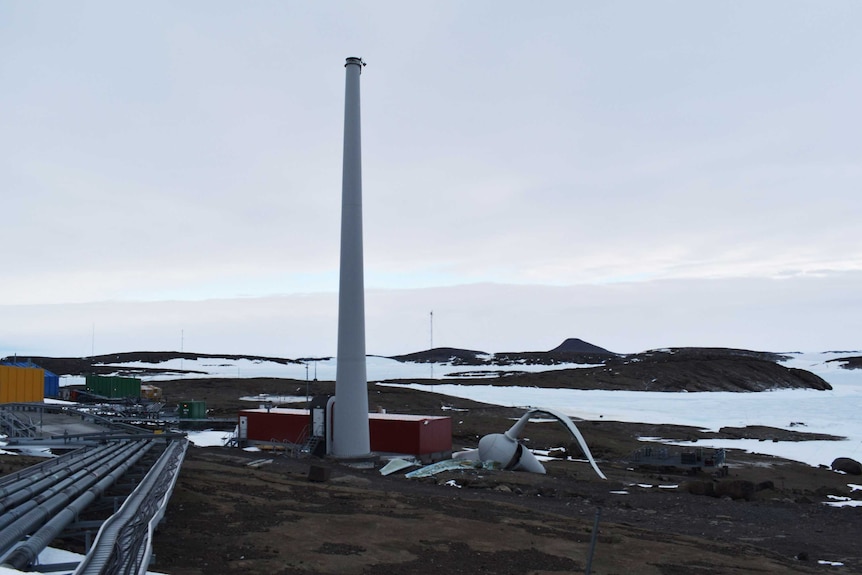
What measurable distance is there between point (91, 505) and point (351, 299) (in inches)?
872

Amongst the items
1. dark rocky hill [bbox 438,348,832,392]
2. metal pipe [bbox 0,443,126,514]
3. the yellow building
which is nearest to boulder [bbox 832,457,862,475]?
metal pipe [bbox 0,443,126,514]

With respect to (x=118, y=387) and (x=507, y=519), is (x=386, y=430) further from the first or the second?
(x=118, y=387)

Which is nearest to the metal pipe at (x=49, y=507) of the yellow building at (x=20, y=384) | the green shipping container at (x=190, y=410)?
the green shipping container at (x=190, y=410)

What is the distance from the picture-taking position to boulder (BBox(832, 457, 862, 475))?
139 ft

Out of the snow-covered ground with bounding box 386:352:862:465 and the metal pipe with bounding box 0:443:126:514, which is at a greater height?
the metal pipe with bounding box 0:443:126:514

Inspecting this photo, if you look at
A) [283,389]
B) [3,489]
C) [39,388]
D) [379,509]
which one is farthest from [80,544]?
[283,389]

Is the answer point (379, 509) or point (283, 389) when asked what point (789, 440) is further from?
point (283, 389)

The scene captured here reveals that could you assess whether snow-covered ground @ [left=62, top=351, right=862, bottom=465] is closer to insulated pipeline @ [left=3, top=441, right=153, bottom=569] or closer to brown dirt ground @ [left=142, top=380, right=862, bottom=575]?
brown dirt ground @ [left=142, top=380, right=862, bottom=575]

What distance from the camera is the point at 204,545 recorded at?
15.9 m

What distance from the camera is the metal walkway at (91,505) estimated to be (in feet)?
31.7

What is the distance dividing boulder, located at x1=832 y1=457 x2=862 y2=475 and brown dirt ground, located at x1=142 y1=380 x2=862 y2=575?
1.77 meters

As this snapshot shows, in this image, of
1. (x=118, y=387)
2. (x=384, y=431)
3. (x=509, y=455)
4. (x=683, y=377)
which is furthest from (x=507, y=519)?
(x=683, y=377)

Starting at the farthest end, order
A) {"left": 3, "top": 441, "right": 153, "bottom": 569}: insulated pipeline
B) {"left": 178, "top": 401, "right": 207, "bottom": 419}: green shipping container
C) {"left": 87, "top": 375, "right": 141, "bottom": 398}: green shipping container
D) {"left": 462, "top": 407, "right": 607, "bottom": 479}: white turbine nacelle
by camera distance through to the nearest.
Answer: {"left": 87, "top": 375, "right": 141, "bottom": 398}: green shipping container
{"left": 178, "top": 401, "right": 207, "bottom": 419}: green shipping container
{"left": 462, "top": 407, "right": 607, "bottom": 479}: white turbine nacelle
{"left": 3, "top": 441, "right": 153, "bottom": 569}: insulated pipeline

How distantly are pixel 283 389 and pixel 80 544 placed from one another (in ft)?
278
